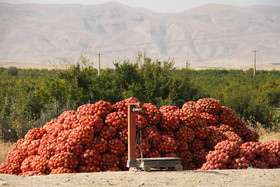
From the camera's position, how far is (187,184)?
13.2ft

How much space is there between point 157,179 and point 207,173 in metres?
0.75

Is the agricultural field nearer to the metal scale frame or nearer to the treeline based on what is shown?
the metal scale frame

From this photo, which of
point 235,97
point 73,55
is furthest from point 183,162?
point 73,55

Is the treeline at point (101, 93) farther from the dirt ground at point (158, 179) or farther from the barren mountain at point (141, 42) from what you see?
the barren mountain at point (141, 42)

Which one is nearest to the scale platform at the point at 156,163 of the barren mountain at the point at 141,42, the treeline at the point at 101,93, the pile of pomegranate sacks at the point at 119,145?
the pile of pomegranate sacks at the point at 119,145

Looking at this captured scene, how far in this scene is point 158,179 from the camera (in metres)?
4.22

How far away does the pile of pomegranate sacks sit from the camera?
5195 millimetres

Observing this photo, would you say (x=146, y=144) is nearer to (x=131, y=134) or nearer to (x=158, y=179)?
(x=131, y=134)

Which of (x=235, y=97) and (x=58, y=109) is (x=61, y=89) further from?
(x=235, y=97)

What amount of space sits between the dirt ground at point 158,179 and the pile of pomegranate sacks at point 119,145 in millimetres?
625

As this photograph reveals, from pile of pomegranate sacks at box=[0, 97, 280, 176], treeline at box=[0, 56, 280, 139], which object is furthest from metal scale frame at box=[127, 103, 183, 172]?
treeline at box=[0, 56, 280, 139]

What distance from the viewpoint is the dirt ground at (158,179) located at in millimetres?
4062

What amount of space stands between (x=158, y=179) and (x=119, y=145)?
4.09 feet

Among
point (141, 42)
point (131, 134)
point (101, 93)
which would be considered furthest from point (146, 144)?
point (141, 42)
